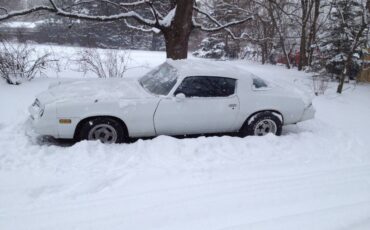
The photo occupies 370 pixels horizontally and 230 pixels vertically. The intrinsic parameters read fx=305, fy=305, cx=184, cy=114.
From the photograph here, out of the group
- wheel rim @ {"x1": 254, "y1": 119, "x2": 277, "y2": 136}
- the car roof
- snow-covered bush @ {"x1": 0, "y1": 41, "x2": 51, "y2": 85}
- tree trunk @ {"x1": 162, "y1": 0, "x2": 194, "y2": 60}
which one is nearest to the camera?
the car roof

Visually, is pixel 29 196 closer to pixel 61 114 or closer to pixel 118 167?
pixel 118 167

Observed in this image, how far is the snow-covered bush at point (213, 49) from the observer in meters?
24.3

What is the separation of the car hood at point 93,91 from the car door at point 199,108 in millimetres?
472

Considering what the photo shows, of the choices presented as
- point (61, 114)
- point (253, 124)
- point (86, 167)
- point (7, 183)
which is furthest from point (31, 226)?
point (253, 124)

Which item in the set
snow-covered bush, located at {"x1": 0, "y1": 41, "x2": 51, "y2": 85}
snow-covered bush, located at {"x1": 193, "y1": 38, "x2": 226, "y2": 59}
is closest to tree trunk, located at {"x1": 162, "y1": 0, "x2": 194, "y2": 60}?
snow-covered bush, located at {"x1": 0, "y1": 41, "x2": 51, "y2": 85}

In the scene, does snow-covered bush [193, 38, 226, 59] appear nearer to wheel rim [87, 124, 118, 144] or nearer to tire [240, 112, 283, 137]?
tire [240, 112, 283, 137]

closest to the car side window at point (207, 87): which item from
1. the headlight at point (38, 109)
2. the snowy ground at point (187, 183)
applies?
the snowy ground at point (187, 183)

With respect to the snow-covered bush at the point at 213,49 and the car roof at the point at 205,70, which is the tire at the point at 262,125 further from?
the snow-covered bush at the point at 213,49

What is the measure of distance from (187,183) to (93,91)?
7.59 ft

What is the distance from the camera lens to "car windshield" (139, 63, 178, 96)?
520 centimetres

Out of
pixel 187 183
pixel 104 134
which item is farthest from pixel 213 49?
pixel 187 183

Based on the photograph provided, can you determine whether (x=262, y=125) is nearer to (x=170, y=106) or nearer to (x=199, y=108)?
(x=199, y=108)

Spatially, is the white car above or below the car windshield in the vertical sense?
below

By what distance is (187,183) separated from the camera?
3.88 m
